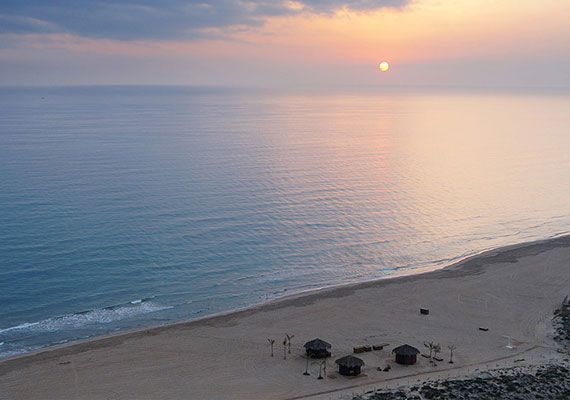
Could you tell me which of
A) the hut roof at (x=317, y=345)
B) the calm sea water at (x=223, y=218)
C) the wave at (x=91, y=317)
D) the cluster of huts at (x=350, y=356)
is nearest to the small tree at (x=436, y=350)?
the cluster of huts at (x=350, y=356)

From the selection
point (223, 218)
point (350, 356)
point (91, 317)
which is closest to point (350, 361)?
point (350, 356)

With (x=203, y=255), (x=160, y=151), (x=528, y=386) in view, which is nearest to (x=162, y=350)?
(x=203, y=255)

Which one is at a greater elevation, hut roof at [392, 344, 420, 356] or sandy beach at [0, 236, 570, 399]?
hut roof at [392, 344, 420, 356]

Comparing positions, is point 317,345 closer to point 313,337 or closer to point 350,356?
point 350,356

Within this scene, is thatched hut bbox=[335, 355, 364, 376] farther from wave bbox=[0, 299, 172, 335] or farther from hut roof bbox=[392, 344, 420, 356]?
wave bbox=[0, 299, 172, 335]

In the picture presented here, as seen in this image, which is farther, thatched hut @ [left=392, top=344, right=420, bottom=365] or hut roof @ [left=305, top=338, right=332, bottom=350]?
hut roof @ [left=305, top=338, right=332, bottom=350]

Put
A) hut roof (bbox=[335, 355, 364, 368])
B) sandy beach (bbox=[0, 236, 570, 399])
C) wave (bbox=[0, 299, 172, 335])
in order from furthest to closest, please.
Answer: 1. wave (bbox=[0, 299, 172, 335])
2. hut roof (bbox=[335, 355, 364, 368])
3. sandy beach (bbox=[0, 236, 570, 399])

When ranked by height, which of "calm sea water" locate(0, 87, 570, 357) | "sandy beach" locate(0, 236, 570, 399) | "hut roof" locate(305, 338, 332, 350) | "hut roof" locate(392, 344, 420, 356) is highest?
"calm sea water" locate(0, 87, 570, 357)

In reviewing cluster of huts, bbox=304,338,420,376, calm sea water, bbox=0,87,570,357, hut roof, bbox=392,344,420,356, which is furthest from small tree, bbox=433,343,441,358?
calm sea water, bbox=0,87,570,357
